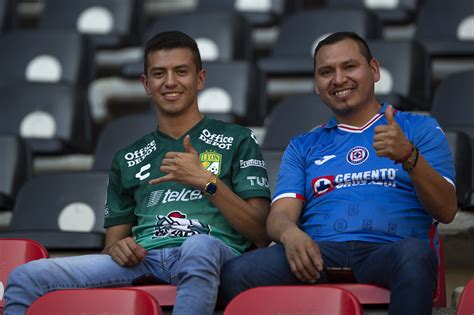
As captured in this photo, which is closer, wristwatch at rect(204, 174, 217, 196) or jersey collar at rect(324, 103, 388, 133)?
wristwatch at rect(204, 174, 217, 196)

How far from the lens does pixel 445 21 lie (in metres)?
4.79

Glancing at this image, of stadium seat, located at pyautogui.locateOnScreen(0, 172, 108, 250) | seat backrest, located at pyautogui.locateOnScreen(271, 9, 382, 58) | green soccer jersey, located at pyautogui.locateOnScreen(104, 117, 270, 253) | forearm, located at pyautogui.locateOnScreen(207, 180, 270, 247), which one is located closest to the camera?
forearm, located at pyautogui.locateOnScreen(207, 180, 270, 247)

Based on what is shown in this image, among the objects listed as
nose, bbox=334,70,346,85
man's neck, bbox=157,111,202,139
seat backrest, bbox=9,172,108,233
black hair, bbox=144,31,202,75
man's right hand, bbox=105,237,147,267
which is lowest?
seat backrest, bbox=9,172,108,233

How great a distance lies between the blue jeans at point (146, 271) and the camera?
2.63m

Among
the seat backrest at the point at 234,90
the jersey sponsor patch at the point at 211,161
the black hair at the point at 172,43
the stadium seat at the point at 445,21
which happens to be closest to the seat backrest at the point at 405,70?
the stadium seat at the point at 445,21

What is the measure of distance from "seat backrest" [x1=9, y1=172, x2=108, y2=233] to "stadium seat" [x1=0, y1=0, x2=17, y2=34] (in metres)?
1.71

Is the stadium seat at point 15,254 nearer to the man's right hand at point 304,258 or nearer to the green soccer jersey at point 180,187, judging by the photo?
the green soccer jersey at point 180,187

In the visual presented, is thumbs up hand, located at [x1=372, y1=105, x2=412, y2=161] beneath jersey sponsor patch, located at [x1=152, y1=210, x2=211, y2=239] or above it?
above

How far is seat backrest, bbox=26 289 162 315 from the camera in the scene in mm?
2520

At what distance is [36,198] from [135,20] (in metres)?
1.62

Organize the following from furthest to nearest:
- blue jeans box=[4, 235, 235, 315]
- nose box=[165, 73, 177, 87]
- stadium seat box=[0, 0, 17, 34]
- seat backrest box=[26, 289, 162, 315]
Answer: stadium seat box=[0, 0, 17, 34]
nose box=[165, 73, 177, 87]
blue jeans box=[4, 235, 235, 315]
seat backrest box=[26, 289, 162, 315]

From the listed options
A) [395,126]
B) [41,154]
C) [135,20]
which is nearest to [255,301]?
[395,126]

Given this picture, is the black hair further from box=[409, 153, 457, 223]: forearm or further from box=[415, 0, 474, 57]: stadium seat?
box=[415, 0, 474, 57]: stadium seat

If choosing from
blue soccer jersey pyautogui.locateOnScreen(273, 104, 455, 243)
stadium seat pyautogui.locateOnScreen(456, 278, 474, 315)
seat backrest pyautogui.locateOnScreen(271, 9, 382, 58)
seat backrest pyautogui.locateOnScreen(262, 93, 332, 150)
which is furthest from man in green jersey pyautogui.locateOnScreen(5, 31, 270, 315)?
seat backrest pyautogui.locateOnScreen(271, 9, 382, 58)
